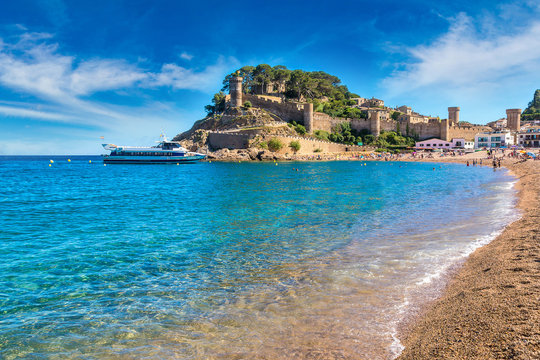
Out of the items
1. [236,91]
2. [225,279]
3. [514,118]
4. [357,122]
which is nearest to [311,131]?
[357,122]

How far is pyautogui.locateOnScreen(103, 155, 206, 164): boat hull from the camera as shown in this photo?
63.0 m

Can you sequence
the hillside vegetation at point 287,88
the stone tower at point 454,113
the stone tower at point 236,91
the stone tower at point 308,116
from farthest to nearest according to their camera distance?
the stone tower at point 454,113 < the hillside vegetation at point 287,88 < the stone tower at point 236,91 < the stone tower at point 308,116

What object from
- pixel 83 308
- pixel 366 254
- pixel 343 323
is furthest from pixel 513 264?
pixel 83 308

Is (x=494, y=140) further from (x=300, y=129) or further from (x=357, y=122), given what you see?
(x=300, y=129)

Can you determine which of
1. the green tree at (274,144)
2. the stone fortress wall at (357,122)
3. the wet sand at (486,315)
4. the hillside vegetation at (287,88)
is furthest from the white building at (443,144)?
the wet sand at (486,315)

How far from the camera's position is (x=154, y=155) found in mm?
64438

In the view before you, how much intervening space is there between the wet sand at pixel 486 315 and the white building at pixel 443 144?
7600 cm

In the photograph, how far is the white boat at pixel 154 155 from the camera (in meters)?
63.1

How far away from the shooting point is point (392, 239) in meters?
9.87

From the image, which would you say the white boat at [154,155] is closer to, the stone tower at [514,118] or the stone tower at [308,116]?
the stone tower at [308,116]

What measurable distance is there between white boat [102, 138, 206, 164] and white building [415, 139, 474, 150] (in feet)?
165

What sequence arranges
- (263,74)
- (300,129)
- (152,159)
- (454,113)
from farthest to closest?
(454,113) < (263,74) < (300,129) < (152,159)

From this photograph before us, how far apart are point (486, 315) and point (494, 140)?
3213 inches

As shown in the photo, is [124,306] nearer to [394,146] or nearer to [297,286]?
[297,286]
